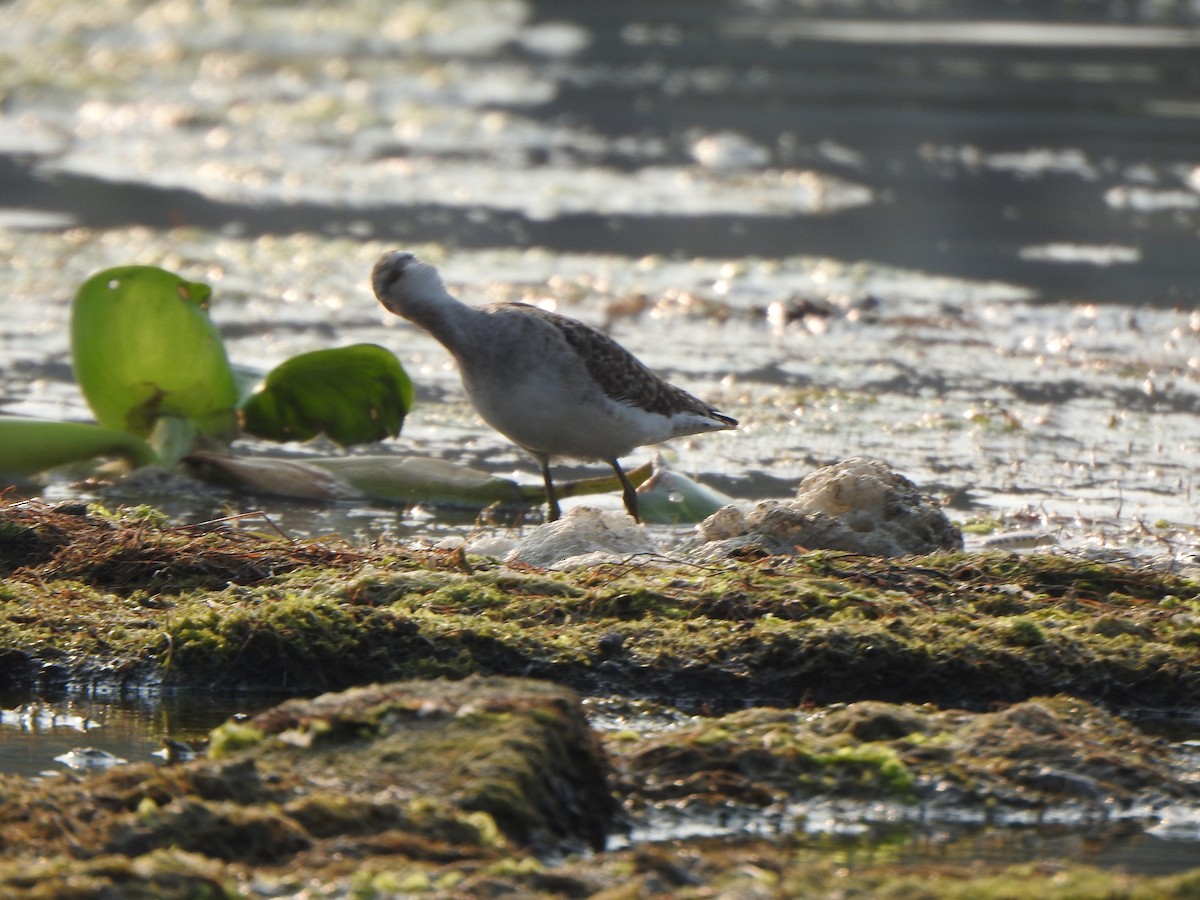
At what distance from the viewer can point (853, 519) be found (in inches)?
256

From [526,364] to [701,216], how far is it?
9.64 m

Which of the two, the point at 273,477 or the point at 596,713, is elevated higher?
the point at 273,477

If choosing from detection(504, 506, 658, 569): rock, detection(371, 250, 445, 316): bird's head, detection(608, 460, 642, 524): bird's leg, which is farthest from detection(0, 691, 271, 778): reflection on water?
detection(608, 460, 642, 524): bird's leg

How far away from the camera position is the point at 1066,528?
766 centimetres

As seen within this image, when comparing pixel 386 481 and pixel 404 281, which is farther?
pixel 386 481

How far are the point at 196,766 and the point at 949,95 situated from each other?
19830 mm

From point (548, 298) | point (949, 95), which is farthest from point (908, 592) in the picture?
point (949, 95)

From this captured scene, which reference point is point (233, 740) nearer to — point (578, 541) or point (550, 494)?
point (578, 541)

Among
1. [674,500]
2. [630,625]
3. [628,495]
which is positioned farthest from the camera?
[674,500]

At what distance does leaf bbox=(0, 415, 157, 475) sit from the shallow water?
17 centimetres

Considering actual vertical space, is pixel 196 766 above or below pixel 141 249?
below

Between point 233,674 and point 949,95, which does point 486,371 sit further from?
point 949,95

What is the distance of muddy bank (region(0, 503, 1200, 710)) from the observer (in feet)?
17.5

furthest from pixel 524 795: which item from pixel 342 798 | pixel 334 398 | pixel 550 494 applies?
pixel 334 398
